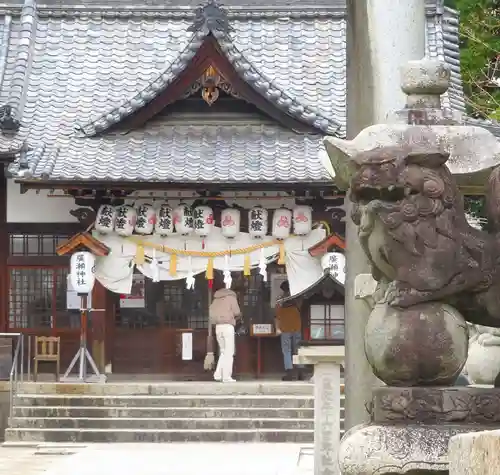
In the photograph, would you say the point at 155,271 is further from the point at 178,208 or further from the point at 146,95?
the point at 146,95

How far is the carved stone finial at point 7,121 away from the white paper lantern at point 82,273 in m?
2.33

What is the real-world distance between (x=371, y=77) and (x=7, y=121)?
1604cm

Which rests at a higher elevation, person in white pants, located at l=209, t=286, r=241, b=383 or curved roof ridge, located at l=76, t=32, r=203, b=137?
curved roof ridge, located at l=76, t=32, r=203, b=137

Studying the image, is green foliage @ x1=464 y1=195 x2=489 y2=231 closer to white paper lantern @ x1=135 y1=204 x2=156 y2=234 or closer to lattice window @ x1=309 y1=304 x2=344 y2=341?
lattice window @ x1=309 y1=304 x2=344 y2=341

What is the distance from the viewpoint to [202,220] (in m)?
23.0

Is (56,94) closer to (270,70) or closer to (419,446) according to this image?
(270,70)

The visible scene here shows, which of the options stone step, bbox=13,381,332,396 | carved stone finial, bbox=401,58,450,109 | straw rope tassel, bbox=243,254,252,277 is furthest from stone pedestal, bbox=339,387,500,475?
straw rope tassel, bbox=243,254,252,277

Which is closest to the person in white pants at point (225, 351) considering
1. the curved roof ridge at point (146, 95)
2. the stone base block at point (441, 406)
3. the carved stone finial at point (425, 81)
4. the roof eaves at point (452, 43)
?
the curved roof ridge at point (146, 95)

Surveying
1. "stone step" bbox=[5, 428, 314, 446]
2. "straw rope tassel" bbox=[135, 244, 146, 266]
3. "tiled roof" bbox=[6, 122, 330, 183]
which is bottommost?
"stone step" bbox=[5, 428, 314, 446]

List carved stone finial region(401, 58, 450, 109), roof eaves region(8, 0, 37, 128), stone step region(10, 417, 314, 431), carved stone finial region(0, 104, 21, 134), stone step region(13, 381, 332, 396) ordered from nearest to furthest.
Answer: carved stone finial region(401, 58, 450, 109)
stone step region(10, 417, 314, 431)
stone step region(13, 381, 332, 396)
carved stone finial region(0, 104, 21, 134)
roof eaves region(8, 0, 37, 128)

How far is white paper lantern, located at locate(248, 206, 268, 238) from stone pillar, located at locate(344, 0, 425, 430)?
50.6ft

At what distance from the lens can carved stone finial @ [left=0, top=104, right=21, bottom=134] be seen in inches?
889

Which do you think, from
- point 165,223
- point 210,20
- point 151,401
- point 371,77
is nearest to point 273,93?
point 210,20

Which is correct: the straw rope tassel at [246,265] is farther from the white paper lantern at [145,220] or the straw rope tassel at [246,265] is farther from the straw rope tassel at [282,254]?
the white paper lantern at [145,220]
